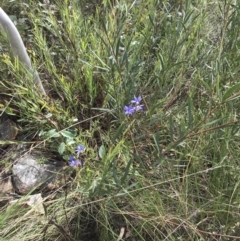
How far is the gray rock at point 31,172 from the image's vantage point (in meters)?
1.62

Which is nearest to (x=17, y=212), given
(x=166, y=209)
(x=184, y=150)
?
(x=166, y=209)

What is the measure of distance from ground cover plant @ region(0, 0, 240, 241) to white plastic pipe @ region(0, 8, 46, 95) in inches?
2.0

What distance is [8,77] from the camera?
5.87 ft

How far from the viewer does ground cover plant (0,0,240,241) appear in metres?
1.35

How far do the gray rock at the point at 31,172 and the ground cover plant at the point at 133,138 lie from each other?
41mm

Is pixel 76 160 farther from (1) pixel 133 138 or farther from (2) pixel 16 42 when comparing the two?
(2) pixel 16 42

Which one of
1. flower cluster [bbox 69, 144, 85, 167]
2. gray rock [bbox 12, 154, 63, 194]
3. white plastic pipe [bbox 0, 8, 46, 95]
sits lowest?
gray rock [bbox 12, 154, 63, 194]

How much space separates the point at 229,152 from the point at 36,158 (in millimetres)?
780

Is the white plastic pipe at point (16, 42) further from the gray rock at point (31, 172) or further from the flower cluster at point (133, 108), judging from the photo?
the flower cluster at point (133, 108)

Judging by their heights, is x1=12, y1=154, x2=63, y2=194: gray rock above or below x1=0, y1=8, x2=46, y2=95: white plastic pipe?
below

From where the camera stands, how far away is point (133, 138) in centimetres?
145

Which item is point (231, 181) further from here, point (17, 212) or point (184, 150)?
point (17, 212)

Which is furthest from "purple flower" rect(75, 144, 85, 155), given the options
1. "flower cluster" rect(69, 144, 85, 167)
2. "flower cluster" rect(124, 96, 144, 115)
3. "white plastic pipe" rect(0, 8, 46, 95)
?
"white plastic pipe" rect(0, 8, 46, 95)

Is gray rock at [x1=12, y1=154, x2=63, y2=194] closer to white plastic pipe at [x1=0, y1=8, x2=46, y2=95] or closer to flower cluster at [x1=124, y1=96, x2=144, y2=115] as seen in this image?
white plastic pipe at [x1=0, y1=8, x2=46, y2=95]
